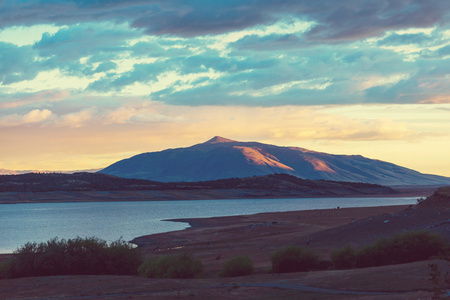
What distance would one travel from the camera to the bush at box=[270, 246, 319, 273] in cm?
4075

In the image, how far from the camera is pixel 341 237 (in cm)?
5459

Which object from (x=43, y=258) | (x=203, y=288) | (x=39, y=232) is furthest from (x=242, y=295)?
(x=39, y=232)

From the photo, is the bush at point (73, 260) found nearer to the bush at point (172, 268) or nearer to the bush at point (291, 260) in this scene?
the bush at point (172, 268)

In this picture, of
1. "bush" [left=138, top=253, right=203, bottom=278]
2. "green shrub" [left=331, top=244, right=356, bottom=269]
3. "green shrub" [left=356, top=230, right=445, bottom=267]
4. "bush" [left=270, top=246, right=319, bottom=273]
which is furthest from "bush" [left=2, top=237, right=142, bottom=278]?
"green shrub" [left=356, top=230, right=445, bottom=267]

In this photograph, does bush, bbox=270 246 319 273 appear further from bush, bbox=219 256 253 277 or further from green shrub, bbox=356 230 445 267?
green shrub, bbox=356 230 445 267

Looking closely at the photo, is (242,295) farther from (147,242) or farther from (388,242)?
(147,242)

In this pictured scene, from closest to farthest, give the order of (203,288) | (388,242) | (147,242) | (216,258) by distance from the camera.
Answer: (203,288) < (388,242) < (216,258) < (147,242)

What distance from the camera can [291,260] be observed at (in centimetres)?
4106

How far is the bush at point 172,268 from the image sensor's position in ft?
128

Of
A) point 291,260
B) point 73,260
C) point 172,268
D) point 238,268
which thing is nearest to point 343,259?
point 291,260

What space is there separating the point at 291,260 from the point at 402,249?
25.8 feet

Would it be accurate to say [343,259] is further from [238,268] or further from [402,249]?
[238,268]

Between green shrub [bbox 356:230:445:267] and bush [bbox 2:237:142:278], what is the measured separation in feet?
57.4

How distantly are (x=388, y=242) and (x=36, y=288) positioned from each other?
2439 centimetres
